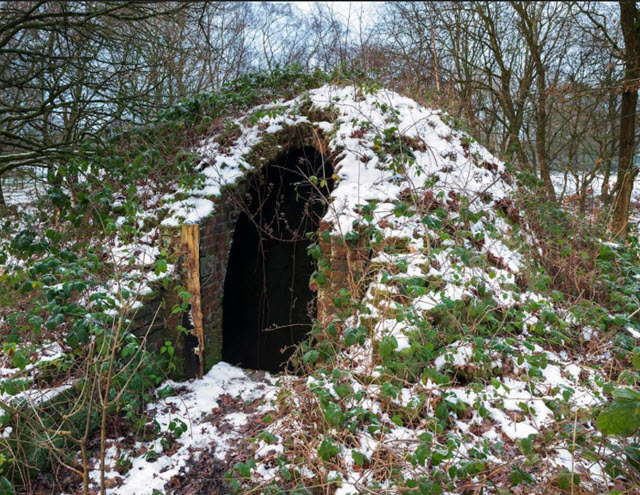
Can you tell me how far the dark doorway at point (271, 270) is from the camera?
17.3ft

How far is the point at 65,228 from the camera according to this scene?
457 cm

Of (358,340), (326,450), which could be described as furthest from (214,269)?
(326,450)

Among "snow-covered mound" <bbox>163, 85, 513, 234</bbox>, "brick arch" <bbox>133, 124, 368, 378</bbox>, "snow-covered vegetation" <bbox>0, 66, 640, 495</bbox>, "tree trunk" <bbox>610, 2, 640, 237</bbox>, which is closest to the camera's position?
"snow-covered vegetation" <bbox>0, 66, 640, 495</bbox>

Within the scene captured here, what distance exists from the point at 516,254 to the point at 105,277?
4312mm

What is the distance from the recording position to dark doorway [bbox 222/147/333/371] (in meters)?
5.27

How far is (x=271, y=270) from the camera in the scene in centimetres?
539

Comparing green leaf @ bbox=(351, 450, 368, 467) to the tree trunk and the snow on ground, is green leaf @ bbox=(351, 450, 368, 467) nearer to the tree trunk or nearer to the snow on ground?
the snow on ground

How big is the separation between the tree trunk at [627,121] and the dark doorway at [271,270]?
4646mm

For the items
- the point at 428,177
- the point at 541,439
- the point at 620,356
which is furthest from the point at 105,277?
the point at 620,356

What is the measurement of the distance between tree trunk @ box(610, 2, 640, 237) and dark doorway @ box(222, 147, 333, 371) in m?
4.65

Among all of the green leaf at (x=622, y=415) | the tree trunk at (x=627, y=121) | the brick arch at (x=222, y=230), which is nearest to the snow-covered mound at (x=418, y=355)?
the brick arch at (x=222, y=230)

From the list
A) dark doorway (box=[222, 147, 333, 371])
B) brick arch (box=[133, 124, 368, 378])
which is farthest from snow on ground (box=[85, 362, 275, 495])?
dark doorway (box=[222, 147, 333, 371])

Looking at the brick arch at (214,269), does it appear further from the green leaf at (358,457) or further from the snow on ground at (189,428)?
the green leaf at (358,457)

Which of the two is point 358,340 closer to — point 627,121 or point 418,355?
point 418,355
